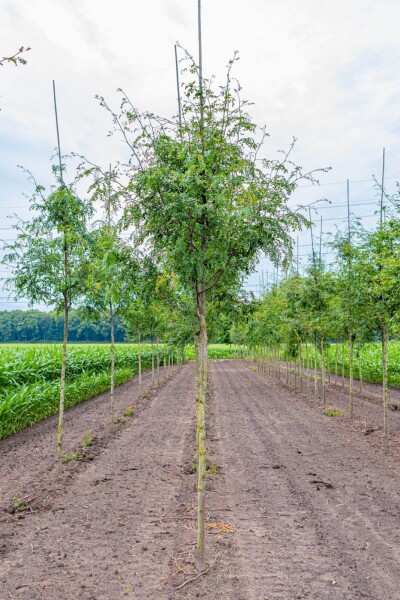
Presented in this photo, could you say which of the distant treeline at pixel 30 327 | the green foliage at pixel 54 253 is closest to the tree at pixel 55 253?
the green foliage at pixel 54 253

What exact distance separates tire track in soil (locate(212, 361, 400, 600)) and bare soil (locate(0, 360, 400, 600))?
0.07 ft

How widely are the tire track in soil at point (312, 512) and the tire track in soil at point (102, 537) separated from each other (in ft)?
3.41

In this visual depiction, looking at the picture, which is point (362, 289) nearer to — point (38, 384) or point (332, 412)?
point (332, 412)

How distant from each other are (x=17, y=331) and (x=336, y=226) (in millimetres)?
61511

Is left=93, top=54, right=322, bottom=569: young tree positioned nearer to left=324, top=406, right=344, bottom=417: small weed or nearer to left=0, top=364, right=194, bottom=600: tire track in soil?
left=0, top=364, right=194, bottom=600: tire track in soil

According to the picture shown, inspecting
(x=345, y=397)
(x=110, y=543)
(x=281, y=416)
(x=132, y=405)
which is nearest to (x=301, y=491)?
(x=110, y=543)

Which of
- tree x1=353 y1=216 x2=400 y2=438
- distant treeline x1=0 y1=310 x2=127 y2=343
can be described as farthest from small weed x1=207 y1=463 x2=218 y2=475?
distant treeline x1=0 y1=310 x2=127 y2=343

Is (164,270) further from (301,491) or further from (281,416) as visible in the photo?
(281,416)

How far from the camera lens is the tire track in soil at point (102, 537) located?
465 cm

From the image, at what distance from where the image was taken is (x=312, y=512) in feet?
22.0

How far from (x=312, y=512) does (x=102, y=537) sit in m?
2.99

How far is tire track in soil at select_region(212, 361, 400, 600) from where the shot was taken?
473 centimetres

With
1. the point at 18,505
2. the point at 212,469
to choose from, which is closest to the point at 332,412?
the point at 212,469

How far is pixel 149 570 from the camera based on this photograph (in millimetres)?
4957
